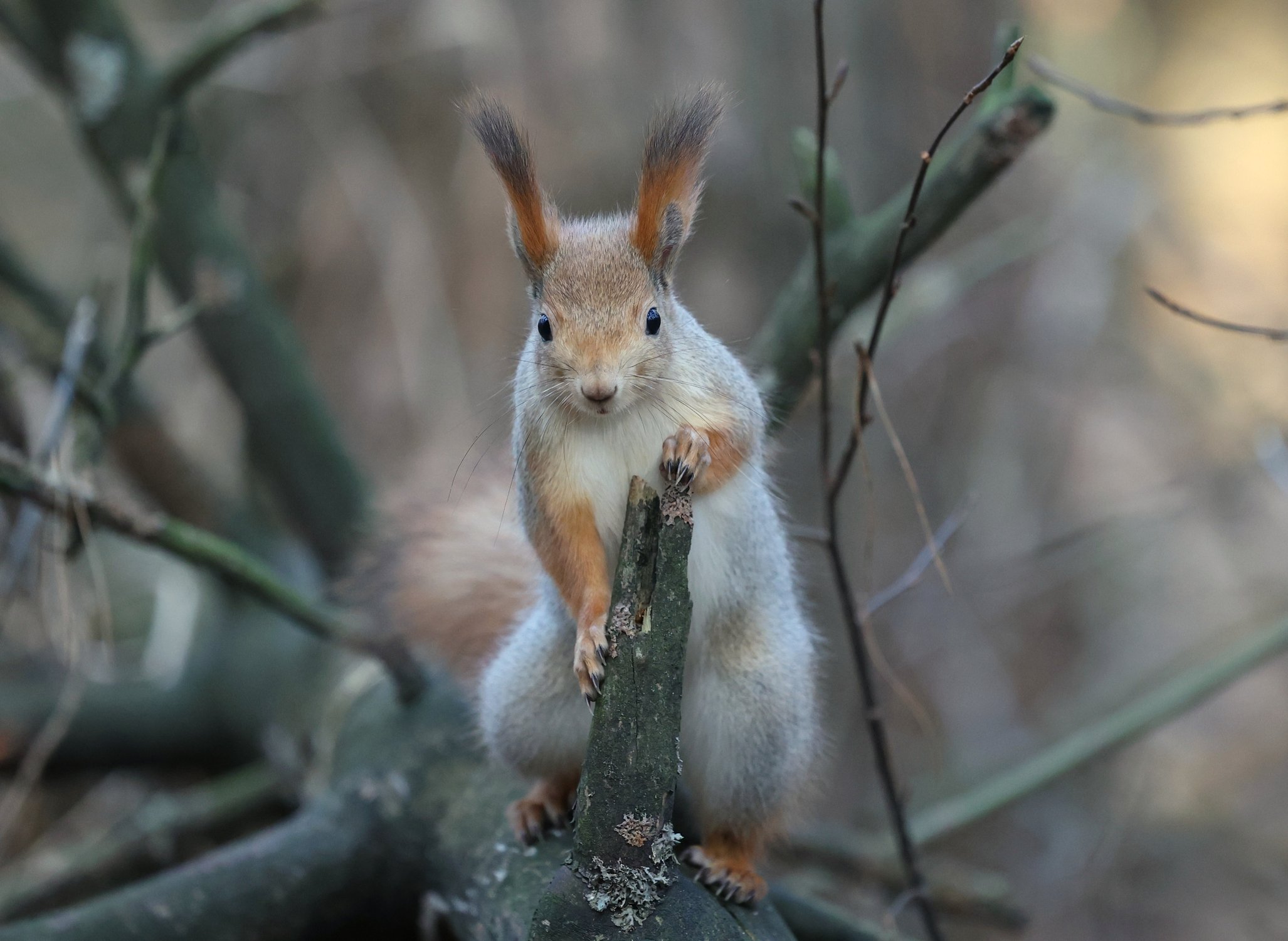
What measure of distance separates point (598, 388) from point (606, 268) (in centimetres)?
21

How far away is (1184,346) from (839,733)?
94.6 inches

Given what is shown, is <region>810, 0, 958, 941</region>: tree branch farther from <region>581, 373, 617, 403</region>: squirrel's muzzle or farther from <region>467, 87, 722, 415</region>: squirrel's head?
<region>581, 373, 617, 403</region>: squirrel's muzzle

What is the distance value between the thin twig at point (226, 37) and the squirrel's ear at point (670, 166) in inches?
57.3

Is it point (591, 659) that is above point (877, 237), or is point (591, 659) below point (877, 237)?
below

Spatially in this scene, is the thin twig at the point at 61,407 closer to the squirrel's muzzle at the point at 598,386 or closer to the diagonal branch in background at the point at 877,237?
the squirrel's muzzle at the point at 598,386

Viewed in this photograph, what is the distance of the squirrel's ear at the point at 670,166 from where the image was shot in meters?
1.39

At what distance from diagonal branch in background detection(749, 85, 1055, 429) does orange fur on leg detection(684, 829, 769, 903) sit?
74cm

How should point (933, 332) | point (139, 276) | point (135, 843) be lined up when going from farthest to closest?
point (933, 332)
point (135, 843)
point (139, 276)

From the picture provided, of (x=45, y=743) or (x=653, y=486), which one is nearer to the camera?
(x=653, y=486)

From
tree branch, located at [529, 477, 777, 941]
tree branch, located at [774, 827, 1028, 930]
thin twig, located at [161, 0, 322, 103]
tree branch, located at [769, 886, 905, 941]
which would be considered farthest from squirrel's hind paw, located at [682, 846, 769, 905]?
thin twig, located at [161, 0, 322, 103]

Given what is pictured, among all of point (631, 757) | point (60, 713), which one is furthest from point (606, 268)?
point (60, 713)

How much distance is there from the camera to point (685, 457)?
132cm

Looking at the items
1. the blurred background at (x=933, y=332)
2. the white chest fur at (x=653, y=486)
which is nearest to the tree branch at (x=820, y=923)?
the white chest fur at (x=653, y=486)

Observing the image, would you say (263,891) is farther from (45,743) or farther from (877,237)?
(877,237)
